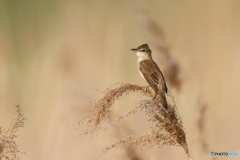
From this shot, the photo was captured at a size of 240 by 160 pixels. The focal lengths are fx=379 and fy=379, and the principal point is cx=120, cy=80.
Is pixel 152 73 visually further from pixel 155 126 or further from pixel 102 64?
pixel 102 64

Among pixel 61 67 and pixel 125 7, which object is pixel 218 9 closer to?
pixel 125 7

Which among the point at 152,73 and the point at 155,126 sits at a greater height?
the point at 152,73

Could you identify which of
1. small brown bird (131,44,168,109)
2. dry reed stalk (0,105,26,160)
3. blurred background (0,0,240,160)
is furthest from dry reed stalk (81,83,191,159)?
blurred background (0,0,240,160)

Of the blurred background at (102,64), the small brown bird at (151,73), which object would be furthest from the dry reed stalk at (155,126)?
the blurred background at (102,64)

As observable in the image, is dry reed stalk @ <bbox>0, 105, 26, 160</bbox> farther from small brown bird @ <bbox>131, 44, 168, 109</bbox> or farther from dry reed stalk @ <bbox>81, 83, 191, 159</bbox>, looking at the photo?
small brown bird @ <bbox>131, 44, 168, 109</bbox>

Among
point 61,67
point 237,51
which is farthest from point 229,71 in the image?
point 61,67

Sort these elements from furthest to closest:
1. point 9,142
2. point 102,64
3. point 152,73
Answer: point 102,64 → point 152,73 → point 9,142

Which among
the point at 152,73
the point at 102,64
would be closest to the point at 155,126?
the point at 152,73
